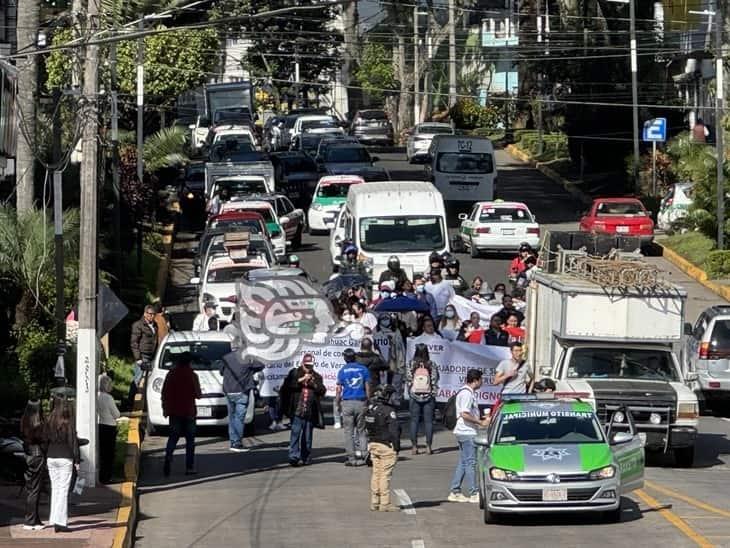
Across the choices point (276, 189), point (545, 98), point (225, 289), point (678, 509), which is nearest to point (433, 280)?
point (225, 289)

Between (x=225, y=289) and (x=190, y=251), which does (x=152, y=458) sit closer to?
(x=225, y=289)

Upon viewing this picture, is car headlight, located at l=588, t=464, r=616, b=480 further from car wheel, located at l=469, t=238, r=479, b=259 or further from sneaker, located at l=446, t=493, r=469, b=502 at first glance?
car wheel, located at l=469, t=238, r=479, b=259

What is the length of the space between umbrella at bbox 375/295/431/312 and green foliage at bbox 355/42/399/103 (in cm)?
8362

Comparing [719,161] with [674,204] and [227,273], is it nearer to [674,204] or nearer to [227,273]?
[674,204]

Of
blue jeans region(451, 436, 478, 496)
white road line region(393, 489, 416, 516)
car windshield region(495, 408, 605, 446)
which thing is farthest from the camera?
blue jeans region(451, 436, 478, 496)

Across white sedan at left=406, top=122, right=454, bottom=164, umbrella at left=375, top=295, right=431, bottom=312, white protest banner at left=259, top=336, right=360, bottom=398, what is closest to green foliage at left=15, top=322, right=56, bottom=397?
white protest banner at left=259, top=336, right=360, bottom=398

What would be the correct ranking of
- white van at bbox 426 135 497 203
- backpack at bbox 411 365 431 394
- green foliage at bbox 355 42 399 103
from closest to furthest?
1. backpack at bbox 411 365 431 394
2. white van at bbox 426 135 497 203
3. green foliage at bbox 355 42 399 103

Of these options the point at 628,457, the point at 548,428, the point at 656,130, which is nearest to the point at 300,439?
the point at 548,428

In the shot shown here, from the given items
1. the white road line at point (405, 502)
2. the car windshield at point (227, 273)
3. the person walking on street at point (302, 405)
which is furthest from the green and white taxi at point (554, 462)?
the car windshield at point (227, 273)

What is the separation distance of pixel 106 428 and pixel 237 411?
304cm

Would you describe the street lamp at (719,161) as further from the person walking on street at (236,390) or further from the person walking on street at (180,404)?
the person walking on street at (180,404)

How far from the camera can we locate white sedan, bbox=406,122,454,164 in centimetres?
7275

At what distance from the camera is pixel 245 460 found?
23.8 m

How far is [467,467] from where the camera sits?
19.6m
